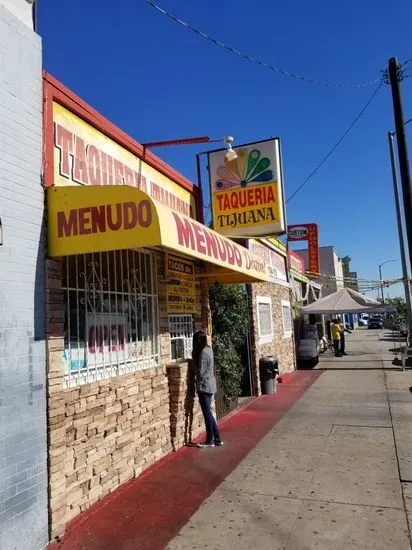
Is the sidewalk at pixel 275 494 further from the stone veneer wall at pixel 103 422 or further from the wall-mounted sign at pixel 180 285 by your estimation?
the wall-mounted sign at pixel 180 285

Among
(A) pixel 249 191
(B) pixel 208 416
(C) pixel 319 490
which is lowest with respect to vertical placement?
(C) pixel 319 490

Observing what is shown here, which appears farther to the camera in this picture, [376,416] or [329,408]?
[329,408]

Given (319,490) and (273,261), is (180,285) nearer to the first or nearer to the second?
(319,490)

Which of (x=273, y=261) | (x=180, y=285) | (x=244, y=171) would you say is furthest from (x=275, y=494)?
(x=273, y=261)

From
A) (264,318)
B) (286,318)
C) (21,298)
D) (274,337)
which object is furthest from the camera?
(286,318)

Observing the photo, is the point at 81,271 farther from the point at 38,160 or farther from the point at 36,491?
the point at 36,491

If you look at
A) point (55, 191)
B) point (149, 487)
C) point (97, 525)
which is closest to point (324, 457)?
point (149, 487)

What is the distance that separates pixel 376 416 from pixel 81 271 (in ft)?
20.7

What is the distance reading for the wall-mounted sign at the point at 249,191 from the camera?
8508 mm

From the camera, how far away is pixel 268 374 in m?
11.9

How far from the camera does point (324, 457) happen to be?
6.50m

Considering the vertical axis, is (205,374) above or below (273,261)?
below

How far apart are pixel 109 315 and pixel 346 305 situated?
46.4ft

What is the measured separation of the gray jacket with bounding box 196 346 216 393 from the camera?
7.12 meters
